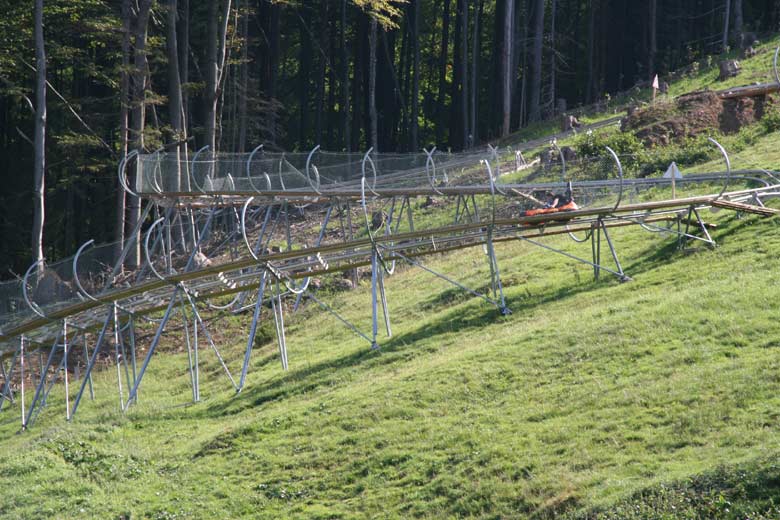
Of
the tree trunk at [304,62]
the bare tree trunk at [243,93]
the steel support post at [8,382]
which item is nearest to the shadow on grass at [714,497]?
the steel support post at [8,382]

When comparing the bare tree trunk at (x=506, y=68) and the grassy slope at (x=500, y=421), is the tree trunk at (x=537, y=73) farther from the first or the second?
the grassy slope at (x=500, y=421)

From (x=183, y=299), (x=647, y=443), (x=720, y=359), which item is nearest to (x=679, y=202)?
(x=720, y=359)

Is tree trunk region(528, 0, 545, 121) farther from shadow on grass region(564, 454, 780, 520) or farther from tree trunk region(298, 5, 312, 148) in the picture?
shadow on grass region(564, 454, 780, 520)

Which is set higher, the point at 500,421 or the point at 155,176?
the point at 155,176

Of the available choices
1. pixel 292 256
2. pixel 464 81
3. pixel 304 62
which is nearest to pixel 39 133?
pixel 292 256

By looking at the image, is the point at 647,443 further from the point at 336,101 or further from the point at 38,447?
the point at 336,101

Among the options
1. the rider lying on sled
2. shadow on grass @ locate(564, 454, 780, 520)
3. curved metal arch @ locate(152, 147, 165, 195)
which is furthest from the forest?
shadow on grass @ locate(564, 454, 780, 520)

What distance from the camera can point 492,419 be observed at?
49.0 ft

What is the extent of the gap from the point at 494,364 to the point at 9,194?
34.5 meters

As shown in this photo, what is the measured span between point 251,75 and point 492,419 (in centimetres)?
4096

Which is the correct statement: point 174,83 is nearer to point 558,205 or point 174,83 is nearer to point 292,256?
point 292,256

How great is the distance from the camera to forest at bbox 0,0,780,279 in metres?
34.3

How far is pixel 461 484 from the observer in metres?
13.4

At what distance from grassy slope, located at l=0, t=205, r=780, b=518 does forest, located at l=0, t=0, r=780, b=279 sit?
13.7 metres
